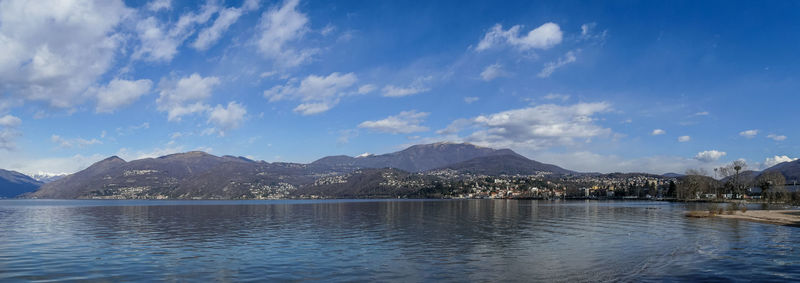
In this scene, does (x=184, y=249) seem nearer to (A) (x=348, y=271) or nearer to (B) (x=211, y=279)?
(B) (x=211, y=279)

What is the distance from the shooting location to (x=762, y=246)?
41.9 meters

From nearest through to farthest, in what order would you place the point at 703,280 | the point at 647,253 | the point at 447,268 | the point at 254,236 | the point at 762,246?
the point at 703,280
the point at 447,268
the point at 647,253
the point at 762,246
the point at 254,236

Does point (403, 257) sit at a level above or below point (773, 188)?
below

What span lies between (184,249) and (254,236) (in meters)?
12.0

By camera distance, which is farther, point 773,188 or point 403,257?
point 773,188

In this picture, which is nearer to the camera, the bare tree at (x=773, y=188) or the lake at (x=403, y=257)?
the lake at (x=403, y=257)

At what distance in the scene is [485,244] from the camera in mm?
44500

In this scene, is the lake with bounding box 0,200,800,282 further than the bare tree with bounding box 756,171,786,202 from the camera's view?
No

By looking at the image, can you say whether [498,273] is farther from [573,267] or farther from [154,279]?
[154,279]

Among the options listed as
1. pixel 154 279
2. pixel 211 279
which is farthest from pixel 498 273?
pixel 154 279

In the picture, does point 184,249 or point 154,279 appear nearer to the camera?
point 154,279

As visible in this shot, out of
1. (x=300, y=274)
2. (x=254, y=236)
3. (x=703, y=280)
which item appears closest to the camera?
(x=703, y=280)

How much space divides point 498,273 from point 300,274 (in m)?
12.0

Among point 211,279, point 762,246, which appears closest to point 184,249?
point 211,279
